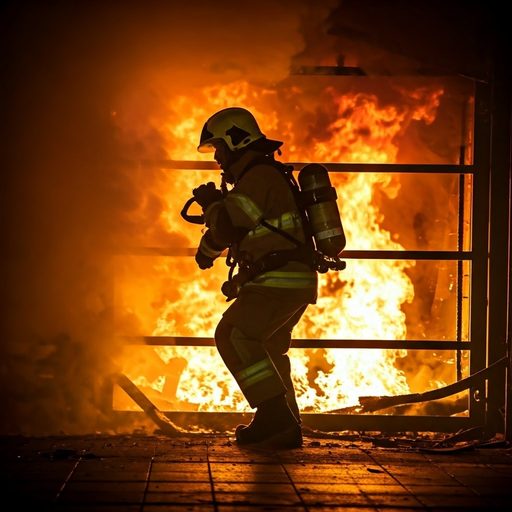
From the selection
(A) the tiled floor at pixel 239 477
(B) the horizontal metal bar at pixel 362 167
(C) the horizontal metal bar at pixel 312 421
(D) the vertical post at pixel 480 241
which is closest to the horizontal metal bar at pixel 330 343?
(D) the vertical post at pixel 480 241

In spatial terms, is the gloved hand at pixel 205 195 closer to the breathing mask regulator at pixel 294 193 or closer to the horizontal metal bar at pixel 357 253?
the breathing mask regulator at pixel 294 193

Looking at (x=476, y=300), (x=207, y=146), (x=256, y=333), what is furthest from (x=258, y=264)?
(x=476, y=300)

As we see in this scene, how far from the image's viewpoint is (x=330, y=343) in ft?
23.3

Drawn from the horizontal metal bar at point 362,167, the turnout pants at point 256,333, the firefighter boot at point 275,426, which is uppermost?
the horizontal metal bar at point 362,167

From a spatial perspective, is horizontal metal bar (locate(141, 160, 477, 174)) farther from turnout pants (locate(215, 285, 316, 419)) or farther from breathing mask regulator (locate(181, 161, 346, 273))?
turnout pants (locate(215, 285, 316, 419))

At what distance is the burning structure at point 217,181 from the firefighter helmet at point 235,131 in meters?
0.90

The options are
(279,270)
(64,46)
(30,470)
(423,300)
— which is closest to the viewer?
(30,470)

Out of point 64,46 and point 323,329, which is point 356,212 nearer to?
point 323,329

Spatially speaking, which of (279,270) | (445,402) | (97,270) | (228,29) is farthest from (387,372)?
(228,29)

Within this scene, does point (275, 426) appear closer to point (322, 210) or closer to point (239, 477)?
point (239, 477)

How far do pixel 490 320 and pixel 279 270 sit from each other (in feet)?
6.51

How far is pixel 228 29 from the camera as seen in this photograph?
277 inches

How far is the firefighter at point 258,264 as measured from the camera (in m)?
5.94

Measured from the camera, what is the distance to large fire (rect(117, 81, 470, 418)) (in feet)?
23.8
